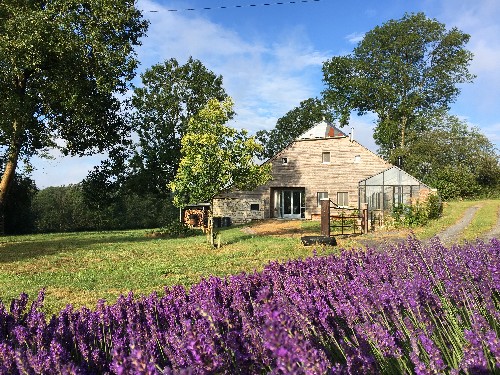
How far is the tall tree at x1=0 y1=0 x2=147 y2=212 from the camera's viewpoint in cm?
1925

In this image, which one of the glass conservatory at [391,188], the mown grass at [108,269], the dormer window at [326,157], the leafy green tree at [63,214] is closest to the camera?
the mown grass at [108,269]

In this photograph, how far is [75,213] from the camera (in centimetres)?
4850

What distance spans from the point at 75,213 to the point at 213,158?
115 ft

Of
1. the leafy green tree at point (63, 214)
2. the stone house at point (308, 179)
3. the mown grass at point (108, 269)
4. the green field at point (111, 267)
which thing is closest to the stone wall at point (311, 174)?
the stone house at point (308, 179)

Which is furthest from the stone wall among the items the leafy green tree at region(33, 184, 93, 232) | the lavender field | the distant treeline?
the lavender field

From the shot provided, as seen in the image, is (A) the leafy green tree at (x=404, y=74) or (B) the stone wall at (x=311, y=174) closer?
(B) the stone wall at (x=311, y=174)

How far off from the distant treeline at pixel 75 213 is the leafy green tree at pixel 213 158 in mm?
22361

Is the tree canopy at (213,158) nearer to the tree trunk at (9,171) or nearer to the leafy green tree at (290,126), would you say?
the tree trunk at (9,171)

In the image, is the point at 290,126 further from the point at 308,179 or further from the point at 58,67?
the point at 58,67

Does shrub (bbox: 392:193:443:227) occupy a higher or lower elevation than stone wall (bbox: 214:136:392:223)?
lower

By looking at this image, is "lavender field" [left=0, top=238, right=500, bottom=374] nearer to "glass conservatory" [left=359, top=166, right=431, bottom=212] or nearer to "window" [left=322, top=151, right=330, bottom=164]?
"glass conservatory" [left=359, top=166, right=431, bottom=212]

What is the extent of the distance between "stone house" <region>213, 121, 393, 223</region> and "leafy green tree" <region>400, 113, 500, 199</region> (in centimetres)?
1209

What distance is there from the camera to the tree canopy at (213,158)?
1861 cm

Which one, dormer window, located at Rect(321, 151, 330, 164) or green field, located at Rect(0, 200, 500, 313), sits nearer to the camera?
green field, located at Rect(0, 200, 500, 313)
